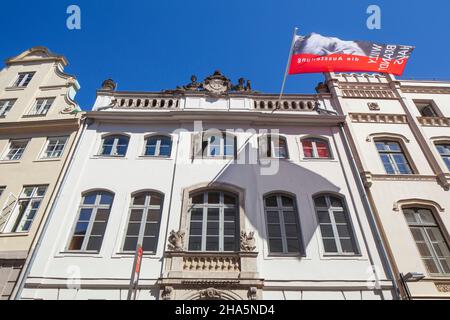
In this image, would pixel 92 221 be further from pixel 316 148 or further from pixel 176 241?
pixel 316 148

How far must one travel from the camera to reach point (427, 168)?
12.9m

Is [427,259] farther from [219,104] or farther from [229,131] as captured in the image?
[219,104]

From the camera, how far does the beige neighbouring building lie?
1045 centimetres

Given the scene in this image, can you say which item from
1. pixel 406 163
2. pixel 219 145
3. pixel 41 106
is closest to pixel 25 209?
pixel 41 106

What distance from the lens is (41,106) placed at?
14867 mm

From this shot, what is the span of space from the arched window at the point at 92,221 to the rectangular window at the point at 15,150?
4.34m

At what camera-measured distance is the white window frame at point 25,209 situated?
10.9 m

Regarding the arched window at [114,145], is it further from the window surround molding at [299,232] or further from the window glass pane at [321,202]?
the window glass pane at [321,202]

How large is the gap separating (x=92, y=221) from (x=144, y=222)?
191 cm

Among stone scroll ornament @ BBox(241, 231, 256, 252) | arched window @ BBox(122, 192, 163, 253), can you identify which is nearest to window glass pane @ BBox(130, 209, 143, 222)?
arched window @ BBox(122, 192, 163, 253)

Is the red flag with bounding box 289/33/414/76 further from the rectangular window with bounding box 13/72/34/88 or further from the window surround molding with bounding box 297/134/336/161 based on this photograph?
the rectangular window with bounding box 13/72/34/88

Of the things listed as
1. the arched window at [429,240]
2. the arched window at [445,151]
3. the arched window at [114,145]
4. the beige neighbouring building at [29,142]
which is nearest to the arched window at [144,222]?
the arched window at [114,145]

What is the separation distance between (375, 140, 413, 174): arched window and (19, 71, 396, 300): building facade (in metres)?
1.90

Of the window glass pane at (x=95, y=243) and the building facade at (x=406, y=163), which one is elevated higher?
the building facade at (x=406, y=163)
